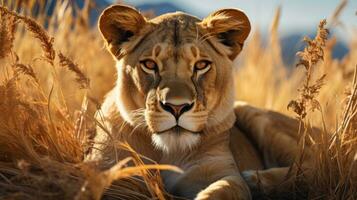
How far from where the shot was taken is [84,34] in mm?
7734

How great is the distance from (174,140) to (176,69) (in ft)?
1.37

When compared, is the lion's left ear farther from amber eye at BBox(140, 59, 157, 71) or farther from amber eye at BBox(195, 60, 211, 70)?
amber eye at BBox(140, 59, 157, 71)

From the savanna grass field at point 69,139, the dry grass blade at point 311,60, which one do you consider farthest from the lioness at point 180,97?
the dry grass blade at point 311,60

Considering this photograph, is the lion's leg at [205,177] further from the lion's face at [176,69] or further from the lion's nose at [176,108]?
the lion's nose at [176,108]

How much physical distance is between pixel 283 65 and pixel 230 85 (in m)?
4.43

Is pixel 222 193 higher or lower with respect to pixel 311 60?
lower

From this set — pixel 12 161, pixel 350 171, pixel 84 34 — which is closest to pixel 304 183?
pixel 350 171

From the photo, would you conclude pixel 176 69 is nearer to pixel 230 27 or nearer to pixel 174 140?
pixel 174 140

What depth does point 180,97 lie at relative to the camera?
343 cm

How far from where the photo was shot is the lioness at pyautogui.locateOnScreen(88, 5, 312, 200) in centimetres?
358

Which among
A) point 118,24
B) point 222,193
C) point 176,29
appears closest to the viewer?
point 222,193

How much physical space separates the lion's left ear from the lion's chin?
751 mm

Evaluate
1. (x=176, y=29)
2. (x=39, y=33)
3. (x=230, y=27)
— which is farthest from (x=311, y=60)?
(x=39, y=33)

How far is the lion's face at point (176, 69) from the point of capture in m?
3.56
